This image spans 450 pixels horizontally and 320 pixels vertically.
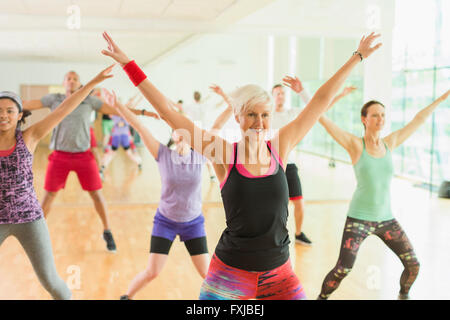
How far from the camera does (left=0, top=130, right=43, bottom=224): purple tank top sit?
2432 mm

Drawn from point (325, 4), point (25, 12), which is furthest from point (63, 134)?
point (325, 4)

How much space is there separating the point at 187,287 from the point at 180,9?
3.48 meters

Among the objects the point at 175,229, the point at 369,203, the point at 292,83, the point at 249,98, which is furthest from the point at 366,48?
the point at 175,229

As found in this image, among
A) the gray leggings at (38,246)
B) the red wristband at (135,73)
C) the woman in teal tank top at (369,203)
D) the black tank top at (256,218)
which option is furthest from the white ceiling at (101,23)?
the black tank top at (256,218)

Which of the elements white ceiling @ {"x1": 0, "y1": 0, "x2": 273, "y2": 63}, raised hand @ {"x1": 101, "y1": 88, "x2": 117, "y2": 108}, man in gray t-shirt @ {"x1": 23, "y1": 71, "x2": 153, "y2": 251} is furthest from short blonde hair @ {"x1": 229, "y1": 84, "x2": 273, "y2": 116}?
white ceiling @ {"x1": 0, "y1": 0, "x2": 273, "y2": 63}

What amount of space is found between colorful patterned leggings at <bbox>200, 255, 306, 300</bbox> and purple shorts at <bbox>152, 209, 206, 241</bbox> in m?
1.12

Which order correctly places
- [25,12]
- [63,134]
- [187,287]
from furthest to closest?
[25,12] < [63,134] < [187,287]

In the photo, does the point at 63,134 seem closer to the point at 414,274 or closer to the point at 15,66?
the point at 15,66

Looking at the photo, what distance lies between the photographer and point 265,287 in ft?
5.74

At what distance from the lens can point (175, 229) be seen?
2.89 metres

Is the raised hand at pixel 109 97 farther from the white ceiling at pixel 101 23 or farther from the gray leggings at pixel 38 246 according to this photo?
the white ceiling at pixel 101 23

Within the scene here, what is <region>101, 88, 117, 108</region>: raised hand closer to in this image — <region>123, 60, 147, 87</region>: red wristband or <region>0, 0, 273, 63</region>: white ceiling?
<region>123, 60, 147, 87</region>: red wristband

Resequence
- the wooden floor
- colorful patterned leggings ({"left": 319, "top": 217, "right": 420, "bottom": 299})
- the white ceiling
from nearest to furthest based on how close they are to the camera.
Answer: colorful patterned leggings ({"left": 319, "top": 217, "right": 420, "bottom": 299}) < the wooden floor < the white ceiling

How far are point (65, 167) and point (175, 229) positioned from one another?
1836mm
